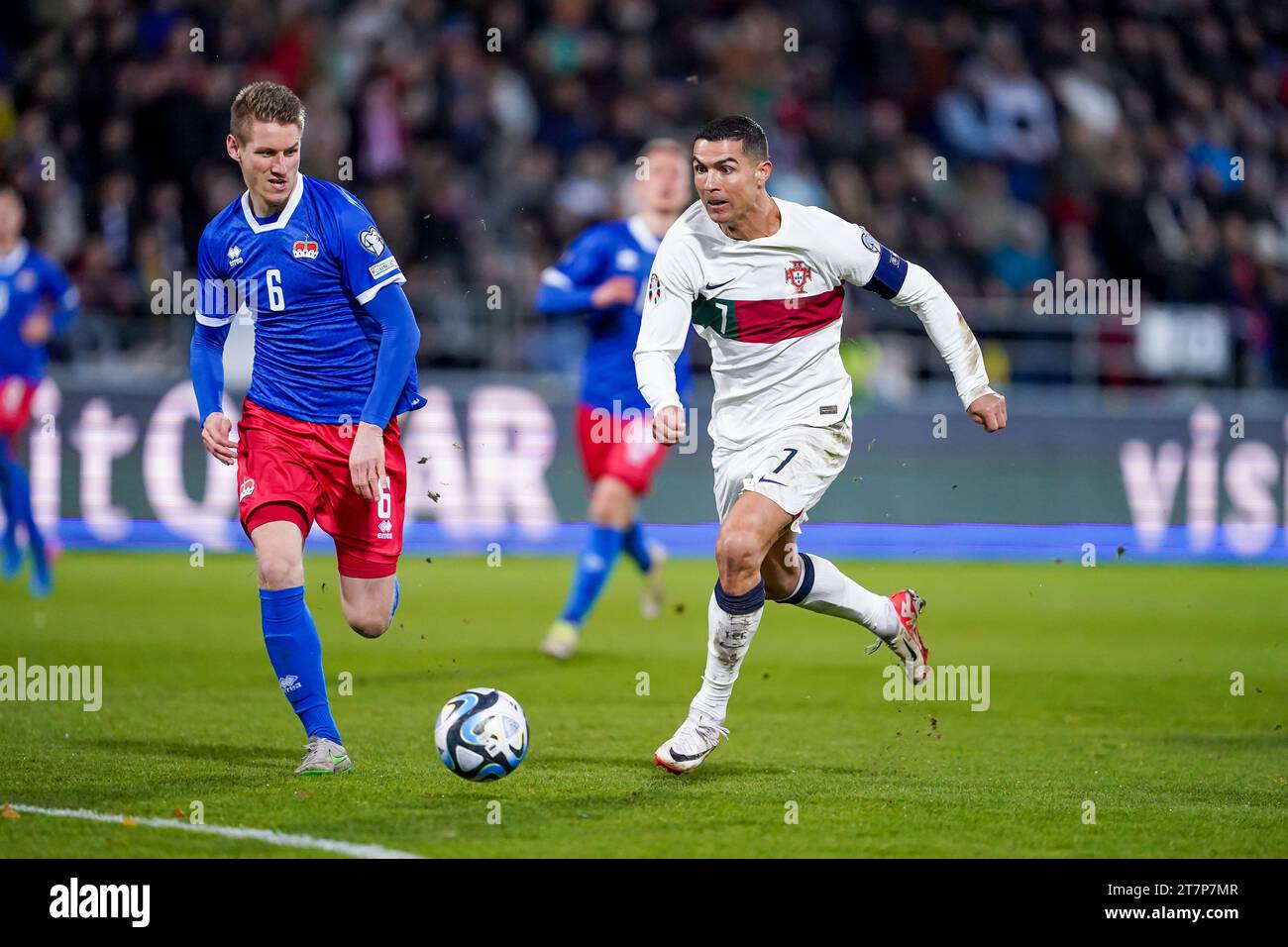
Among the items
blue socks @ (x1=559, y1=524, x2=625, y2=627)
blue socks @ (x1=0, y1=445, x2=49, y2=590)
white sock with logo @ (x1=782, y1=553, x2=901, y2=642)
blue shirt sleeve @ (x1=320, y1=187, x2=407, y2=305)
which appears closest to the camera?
blue shirt sleeve @ (x1=320, y1=187, x2=407, y2=305)

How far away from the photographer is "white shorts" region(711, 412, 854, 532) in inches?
251

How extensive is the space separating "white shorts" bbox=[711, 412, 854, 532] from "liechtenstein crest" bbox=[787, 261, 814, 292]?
52 cm

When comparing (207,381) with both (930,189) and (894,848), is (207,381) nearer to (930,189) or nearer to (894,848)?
(894,848)

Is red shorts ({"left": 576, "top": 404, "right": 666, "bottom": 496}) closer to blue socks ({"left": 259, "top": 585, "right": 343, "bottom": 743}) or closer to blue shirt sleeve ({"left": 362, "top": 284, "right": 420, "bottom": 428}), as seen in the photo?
blue shirt sleeve ({"left": 362, "top": 284, "right": 420, "bottom": 428})

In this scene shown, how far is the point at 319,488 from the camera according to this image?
6.44m

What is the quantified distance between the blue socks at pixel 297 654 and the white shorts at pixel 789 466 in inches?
63.3

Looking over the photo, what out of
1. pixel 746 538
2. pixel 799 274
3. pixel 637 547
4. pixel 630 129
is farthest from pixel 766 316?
pixel 630 129

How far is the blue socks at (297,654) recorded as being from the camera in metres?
6.19

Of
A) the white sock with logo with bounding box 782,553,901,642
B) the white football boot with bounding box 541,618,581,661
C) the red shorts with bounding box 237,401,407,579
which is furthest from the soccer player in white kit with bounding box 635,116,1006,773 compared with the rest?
the white football boot with bounding box 541,618,581,661

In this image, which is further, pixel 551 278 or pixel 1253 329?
pixel 1253 329

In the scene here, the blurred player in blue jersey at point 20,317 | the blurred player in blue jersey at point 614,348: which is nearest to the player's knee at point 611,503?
the blurred player in blue jersey at point 614,348

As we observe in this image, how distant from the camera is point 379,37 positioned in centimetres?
1820
